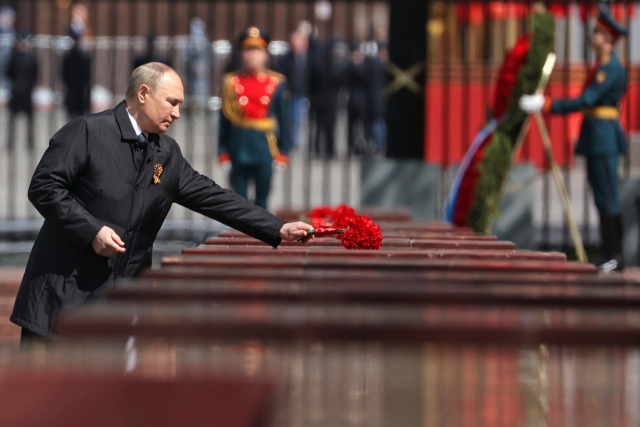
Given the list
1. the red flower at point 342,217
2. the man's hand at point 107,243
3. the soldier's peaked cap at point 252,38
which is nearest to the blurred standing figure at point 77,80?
the soldier's peaked cap at point 252,38

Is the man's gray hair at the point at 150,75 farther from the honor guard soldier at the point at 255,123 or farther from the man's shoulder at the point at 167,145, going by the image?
the honor guard soldier at the point at 255,123

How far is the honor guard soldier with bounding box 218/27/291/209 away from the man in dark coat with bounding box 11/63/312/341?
412cm

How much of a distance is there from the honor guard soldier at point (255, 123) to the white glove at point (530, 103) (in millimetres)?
2001

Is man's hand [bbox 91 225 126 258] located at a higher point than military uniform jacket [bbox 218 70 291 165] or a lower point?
lower

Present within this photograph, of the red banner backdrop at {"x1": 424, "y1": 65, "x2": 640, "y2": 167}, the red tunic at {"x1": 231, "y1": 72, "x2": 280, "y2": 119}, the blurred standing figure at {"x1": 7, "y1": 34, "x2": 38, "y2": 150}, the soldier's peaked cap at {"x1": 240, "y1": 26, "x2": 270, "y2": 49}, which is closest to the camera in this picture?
the soldier's peaked cap at {"x1": 240, "y1": 26, "x2": 270, "y2": 49}

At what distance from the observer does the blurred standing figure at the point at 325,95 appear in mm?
10946

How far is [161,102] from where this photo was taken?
3.13 m

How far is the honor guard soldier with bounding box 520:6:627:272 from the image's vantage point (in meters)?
7.15

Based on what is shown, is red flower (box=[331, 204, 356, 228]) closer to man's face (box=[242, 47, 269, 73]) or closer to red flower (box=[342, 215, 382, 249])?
red flower (box=[342, 215, 382, 249])

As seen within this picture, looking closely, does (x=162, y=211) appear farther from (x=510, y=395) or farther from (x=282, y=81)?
(x=282, y=81)

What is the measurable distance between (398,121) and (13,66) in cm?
536

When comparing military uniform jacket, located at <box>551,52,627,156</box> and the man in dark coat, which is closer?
the man in dark coat

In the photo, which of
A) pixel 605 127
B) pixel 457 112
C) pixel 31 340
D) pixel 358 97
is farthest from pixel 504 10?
pixel 31 340

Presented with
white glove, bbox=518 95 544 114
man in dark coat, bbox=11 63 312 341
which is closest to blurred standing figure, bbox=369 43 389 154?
white glove, bbox=518 95 544 114
